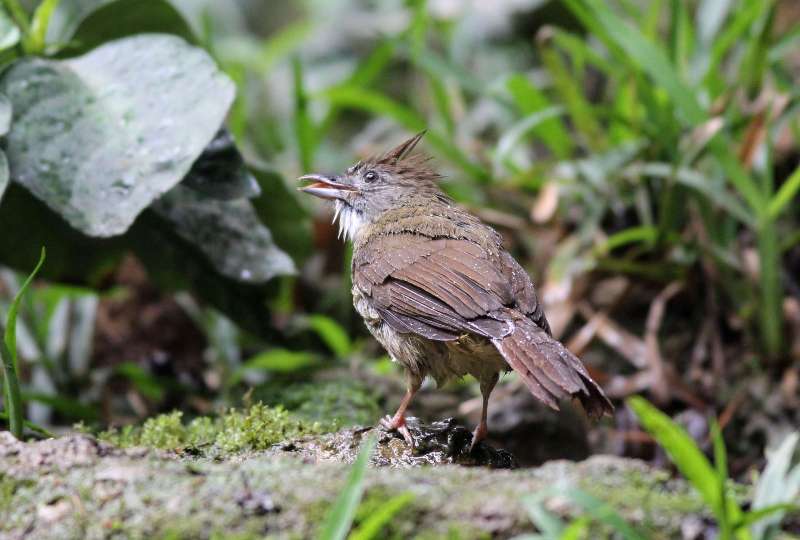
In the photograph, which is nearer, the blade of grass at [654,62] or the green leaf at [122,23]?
the green leaf at [122,23]

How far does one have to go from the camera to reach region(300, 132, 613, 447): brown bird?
2705 mm

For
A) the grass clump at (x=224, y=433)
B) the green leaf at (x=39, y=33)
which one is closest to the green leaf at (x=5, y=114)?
the green leaf at (x=39, y=33)

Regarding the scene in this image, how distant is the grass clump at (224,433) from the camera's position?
292 cm

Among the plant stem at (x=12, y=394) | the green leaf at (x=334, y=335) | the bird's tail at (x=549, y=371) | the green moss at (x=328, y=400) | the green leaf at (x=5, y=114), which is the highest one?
the green leaf at (x=5, y=114)

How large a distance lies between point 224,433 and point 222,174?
1094 mm

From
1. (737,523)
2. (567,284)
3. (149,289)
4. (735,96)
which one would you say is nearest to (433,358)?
(737,523)

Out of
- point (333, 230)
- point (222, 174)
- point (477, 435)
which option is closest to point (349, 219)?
point (222, 174)

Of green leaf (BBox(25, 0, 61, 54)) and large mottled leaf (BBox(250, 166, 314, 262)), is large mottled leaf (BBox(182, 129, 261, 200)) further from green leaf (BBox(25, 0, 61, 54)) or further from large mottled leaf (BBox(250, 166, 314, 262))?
green leaf (BBox(25, 0, 61, 54))

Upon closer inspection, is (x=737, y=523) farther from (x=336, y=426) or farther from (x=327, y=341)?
(x=327, y=341)

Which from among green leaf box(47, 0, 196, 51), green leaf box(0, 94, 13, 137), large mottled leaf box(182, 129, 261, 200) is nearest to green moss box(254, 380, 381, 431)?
large mottled leaf box(182, 129, 261, 200)

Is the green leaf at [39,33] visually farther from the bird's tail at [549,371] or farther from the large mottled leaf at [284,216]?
the bird's tail at [549,371]

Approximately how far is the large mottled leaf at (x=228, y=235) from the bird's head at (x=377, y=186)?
332 millimetres

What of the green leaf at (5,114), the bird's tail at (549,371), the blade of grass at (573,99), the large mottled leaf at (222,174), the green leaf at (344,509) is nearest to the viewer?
the green leaf at (344,509)

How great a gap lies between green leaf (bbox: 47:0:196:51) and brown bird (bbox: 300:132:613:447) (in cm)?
92
